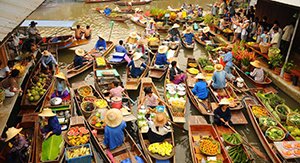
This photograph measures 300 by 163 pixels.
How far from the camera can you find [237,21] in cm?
1577

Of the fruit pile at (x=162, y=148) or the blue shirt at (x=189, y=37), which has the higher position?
the blue shirt at (x=189, y=37)

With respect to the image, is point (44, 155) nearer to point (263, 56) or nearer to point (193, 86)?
point (193, 86)

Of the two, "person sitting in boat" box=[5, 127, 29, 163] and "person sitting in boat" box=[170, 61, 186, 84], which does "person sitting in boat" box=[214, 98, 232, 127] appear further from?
"person sitting in boat" box=[5, 127, 29, 163]

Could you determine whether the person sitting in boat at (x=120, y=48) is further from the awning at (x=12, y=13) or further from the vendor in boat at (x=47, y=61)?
the awning at (x=12, y=13)

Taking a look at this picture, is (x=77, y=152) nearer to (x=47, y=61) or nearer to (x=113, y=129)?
(x=113, y=129)

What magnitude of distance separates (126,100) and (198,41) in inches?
331

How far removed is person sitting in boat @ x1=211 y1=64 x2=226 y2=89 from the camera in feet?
33.0

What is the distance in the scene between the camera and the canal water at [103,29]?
8.72 meters

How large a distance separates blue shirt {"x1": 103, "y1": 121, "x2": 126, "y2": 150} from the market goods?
62 cm

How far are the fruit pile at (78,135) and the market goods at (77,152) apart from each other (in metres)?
0.25

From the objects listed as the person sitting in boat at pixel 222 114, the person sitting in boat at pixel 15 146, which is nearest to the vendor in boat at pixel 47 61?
the person sitting in boat at pixel 15 146

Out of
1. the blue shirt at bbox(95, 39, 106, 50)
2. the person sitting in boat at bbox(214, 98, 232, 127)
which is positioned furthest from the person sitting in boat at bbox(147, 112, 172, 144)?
the blue shirt at bbox(95, 39, 106, 50)

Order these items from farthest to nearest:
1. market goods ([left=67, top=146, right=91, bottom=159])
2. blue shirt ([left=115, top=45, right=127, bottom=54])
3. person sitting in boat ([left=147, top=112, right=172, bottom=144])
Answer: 1. blue shirt ([left=115, top=45, right=127, bottom=54])
2. person sitting in boat ([left=147, top=112, right=172, bottom=144])
3. market goods ([left=67, top=146, right=91, bottom=159])

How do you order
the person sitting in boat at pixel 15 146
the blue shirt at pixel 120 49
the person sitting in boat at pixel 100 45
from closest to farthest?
the person sitting in boat at pixel 15 146, the blue shirt at pixel 120 49, the person sitting in boat at pixel 100 45
